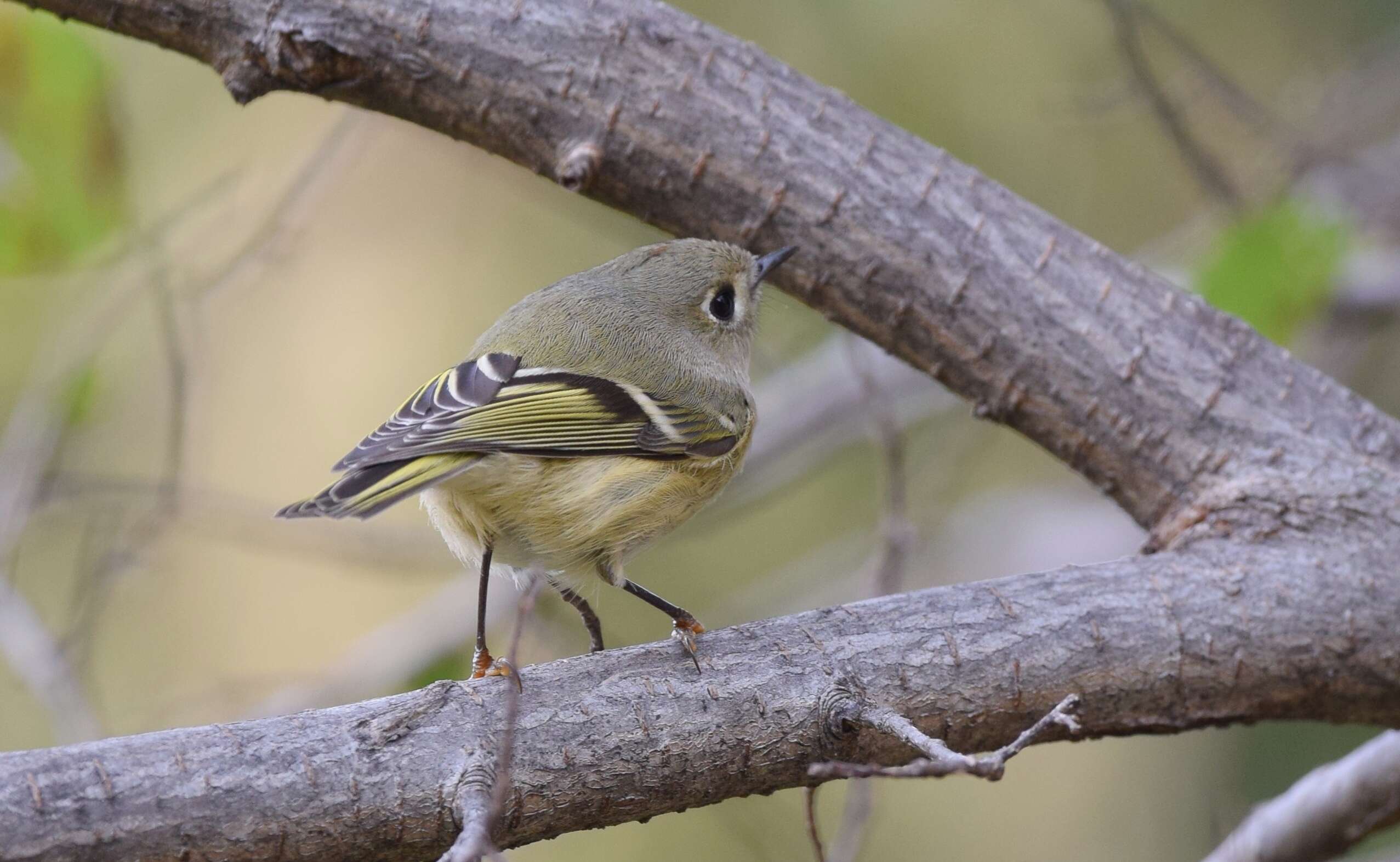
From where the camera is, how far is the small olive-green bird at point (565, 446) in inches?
81.0

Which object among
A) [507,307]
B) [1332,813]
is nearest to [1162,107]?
[1332,813]

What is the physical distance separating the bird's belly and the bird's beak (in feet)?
→ 1.52

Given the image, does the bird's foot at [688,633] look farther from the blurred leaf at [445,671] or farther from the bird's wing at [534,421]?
the blurred leaf at [445,671]

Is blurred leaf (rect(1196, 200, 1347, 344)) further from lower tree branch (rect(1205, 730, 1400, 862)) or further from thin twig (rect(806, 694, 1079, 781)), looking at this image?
thin twig (rect(806, 694, 1079, 781))

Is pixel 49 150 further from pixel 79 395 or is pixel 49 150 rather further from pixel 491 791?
pixel 491 791

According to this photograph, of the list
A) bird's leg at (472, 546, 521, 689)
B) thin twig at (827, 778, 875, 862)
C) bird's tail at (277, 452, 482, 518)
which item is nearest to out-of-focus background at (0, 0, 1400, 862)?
thin twig at (827, 778, 875, 862)

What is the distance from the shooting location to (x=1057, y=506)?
169 inches

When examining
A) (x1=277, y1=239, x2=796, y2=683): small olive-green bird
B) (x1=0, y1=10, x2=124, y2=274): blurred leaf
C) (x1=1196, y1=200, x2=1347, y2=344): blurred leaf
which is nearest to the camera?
(x1=277, y1=239, x2=796, y2=683): small olive-green bird

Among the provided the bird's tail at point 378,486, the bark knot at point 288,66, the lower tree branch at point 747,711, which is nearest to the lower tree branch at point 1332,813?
the lower tree branch at point 747,711

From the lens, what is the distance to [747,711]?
1870 mm

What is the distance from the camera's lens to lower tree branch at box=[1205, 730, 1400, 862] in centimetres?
241

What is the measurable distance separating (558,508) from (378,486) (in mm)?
374

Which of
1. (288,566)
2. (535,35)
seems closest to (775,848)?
(288,566)

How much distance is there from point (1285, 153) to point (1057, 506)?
1378mm
